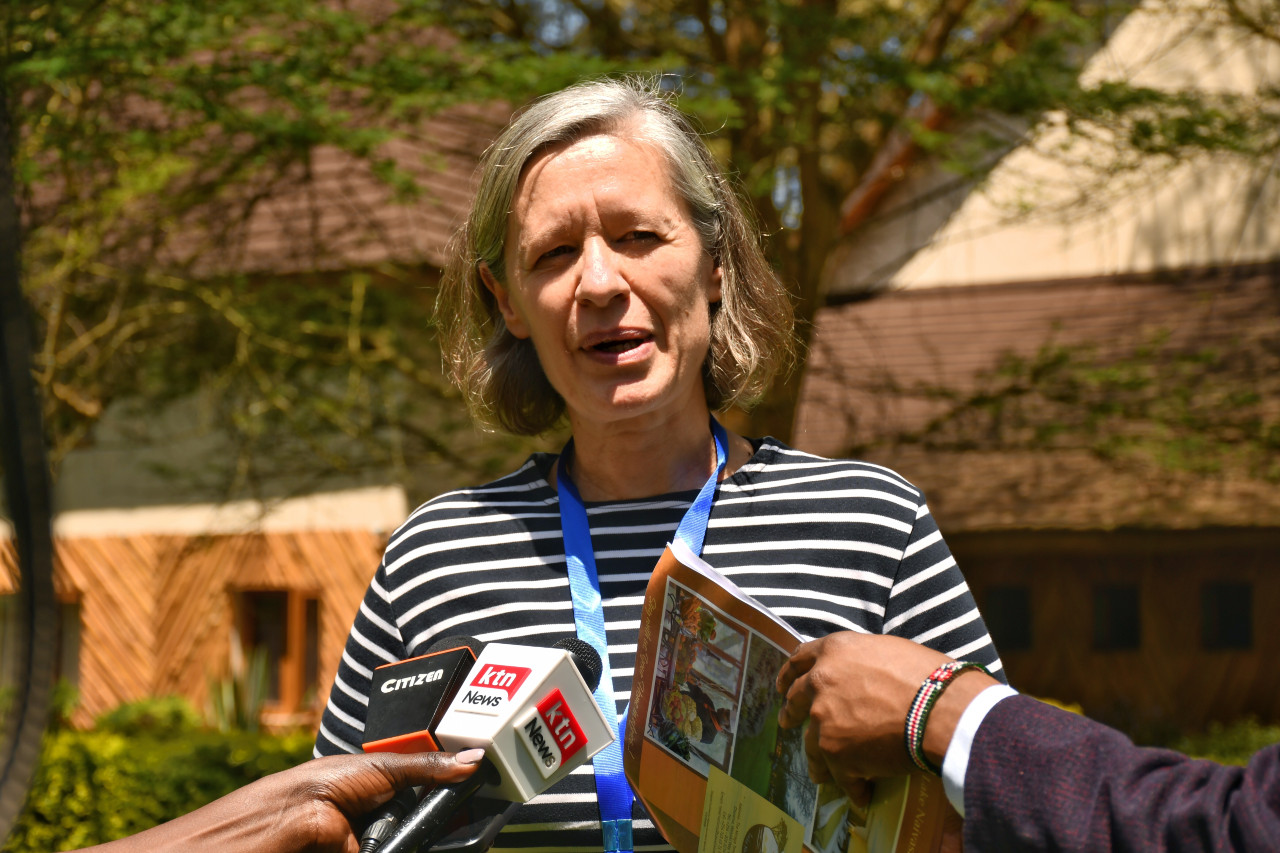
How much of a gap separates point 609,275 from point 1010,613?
33.1 ft

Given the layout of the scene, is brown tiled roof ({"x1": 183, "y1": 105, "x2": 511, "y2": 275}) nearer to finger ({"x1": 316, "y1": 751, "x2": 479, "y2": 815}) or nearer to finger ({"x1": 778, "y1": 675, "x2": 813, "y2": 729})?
finger ({"x1": 316, "y1": 751, "x2": 479, "y2": 815})

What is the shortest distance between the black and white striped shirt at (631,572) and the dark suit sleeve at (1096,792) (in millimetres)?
588

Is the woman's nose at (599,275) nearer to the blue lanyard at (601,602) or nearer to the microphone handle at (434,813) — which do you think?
the blue lanyard at (601,602)

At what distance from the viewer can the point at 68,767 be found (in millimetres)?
7598

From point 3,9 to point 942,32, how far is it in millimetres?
5254

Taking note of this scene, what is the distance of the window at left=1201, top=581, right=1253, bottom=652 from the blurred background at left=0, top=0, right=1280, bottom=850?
49 millimetres

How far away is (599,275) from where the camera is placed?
1.94 metres

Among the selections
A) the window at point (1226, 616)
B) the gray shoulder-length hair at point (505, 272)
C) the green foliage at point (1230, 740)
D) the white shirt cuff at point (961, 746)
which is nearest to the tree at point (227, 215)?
the gray shoulder-length hair at point (505, 272)

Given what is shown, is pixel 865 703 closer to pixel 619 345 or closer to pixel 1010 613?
pixel 619 345

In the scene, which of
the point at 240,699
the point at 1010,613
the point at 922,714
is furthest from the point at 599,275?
the point at 1010,613

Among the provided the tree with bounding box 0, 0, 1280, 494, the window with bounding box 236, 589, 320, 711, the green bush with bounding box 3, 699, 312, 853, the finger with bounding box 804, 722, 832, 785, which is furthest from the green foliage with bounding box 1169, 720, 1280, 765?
the finger with bounding box 804, 722, 832, 785

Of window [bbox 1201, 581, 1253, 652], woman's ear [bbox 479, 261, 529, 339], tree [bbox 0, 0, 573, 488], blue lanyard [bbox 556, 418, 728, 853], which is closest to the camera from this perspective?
blue lanyard [bbox 556, 418, 728, 853]

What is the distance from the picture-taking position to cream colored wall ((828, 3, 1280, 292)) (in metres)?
7.11

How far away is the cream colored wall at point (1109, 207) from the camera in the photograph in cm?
711
